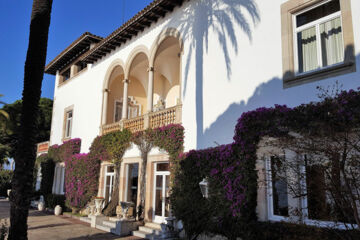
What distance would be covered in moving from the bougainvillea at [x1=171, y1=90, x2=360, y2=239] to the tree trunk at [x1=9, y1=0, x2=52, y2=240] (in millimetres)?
4899

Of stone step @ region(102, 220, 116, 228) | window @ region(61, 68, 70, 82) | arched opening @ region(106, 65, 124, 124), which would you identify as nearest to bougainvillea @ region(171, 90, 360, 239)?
stone step @ region(102, 220, 116, 228)

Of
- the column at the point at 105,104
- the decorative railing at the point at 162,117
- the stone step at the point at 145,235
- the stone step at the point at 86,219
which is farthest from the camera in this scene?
the column at the point at 105,104

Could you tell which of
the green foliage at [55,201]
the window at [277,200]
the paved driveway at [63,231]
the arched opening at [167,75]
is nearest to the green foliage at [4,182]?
the green foliage at [55,201]

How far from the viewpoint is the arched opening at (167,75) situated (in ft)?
48.7

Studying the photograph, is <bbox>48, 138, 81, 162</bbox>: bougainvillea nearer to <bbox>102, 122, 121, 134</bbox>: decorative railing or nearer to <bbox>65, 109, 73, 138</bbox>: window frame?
<bbox>65, 109, 73, 138</bbox>: window frame

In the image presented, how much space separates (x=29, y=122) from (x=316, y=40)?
733 cm

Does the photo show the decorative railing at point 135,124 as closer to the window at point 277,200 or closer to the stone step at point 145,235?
the stone step at point 145,235

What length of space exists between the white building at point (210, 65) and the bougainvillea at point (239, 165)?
0.55 metres

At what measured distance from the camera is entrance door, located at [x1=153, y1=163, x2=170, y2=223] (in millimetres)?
11734

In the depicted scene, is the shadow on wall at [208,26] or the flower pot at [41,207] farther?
the flower pot at [41,207]

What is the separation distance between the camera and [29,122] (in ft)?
22.2

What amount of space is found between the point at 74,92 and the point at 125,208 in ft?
36.3

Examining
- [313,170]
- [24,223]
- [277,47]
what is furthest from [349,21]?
[24,223]

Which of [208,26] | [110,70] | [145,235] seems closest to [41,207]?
[110,70]
